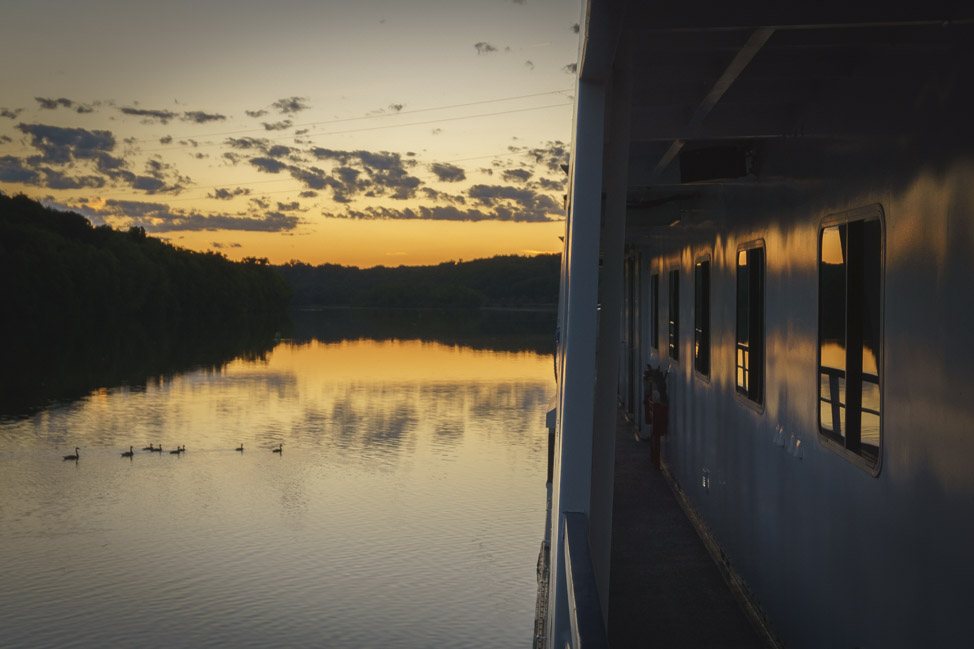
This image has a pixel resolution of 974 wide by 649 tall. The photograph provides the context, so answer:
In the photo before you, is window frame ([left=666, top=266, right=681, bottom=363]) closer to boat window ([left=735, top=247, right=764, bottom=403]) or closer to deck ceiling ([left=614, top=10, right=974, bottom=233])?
boat window ([left=735, top=247, right=764, bottom=403])

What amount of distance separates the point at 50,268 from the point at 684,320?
258ft

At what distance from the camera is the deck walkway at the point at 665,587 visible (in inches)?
246

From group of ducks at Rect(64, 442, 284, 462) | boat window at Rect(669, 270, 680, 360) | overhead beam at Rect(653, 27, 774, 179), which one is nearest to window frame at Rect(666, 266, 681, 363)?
boat window at Rect(669, 270, 680, 360)

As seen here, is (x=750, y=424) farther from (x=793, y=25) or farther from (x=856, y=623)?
(x=793, y=25)

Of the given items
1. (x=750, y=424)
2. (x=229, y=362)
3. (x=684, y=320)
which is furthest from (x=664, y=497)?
(x=229, y=362)

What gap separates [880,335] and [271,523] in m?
18.1

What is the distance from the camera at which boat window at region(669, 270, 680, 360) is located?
1126 centimetres

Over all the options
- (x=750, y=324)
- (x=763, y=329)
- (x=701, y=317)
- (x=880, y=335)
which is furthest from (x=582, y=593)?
(x=701, y=317)

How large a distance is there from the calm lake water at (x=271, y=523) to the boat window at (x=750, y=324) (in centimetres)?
800

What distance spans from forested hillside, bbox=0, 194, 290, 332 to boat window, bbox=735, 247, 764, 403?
7448 cm

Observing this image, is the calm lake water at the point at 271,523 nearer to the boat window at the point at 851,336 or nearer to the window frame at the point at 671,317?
the window frame at the point at 671,317

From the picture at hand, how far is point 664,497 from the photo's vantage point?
10.7m

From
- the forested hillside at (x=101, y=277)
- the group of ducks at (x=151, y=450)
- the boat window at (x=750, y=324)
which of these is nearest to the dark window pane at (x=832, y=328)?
the boat window at (x=750, y=324)

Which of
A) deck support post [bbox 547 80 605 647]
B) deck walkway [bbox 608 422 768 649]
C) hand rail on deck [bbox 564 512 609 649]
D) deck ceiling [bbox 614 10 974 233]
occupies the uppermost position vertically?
deck ceiling [bbox 614 10 974 233]
